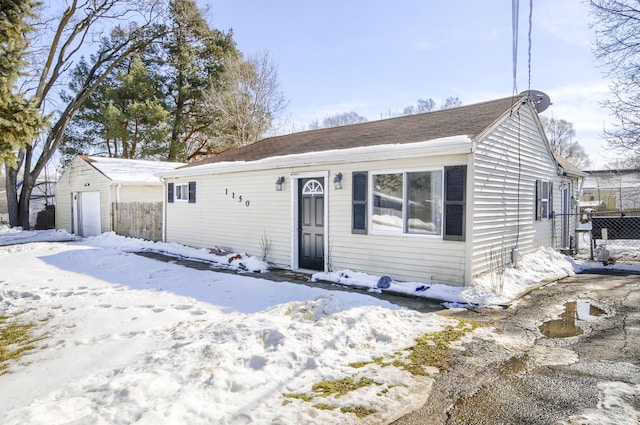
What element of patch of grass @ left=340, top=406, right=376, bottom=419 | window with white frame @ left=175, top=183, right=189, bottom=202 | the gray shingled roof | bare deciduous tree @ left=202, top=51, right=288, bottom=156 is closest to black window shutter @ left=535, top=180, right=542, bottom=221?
the gray shingled roof

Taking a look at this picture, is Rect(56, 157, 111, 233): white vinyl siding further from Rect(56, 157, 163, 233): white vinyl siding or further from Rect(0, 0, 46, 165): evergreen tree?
Rect(0, 0, 46, 165): evergreen tree

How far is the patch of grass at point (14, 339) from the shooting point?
412 cm

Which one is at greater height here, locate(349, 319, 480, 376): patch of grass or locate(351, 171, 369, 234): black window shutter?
locate(351, 171, 369, 234): black window shutter

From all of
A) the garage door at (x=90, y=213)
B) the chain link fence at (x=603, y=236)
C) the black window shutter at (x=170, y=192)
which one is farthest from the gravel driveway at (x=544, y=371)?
the garage door at (x=90, y=213)

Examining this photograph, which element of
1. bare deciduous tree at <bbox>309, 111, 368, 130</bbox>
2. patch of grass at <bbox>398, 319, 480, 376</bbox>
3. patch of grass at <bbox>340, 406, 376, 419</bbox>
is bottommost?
patch of grass at <bbox>398, 319, 480, 376</bbox>

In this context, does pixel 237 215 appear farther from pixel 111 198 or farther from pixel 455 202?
pixel 111 198

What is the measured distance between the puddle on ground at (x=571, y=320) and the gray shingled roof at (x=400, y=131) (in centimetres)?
321

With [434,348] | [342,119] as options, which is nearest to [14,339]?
[434,348]

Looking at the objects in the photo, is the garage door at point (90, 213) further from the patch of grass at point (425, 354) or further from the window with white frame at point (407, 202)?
the patch of grass at point (425, 354)

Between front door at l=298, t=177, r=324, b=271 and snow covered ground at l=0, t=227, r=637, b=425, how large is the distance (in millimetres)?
932

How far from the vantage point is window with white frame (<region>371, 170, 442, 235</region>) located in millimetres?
7078

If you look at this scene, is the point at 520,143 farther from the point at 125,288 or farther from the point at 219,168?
the point at 125,288

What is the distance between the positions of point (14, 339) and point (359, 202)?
5.93 metres

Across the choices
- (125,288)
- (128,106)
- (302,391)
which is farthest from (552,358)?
(128,106)
